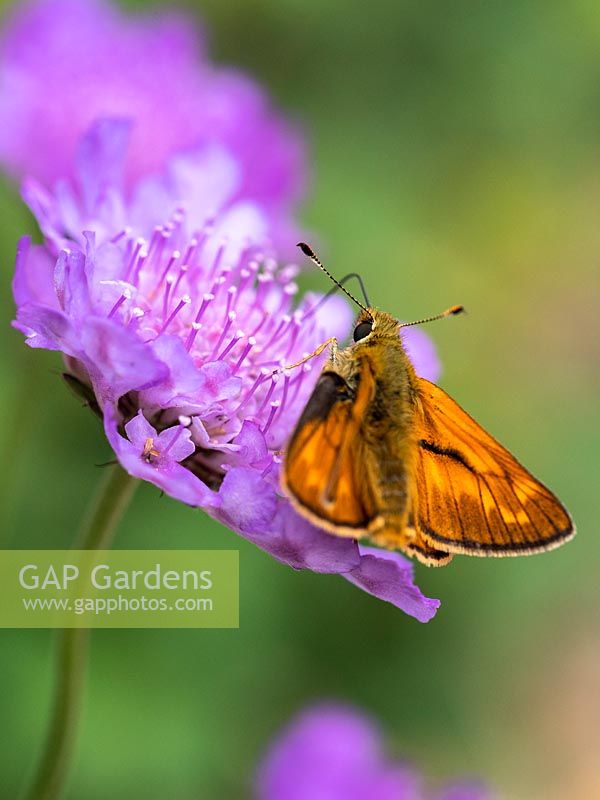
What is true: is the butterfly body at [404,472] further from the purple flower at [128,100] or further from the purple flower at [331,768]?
the purple flower at [128,100]

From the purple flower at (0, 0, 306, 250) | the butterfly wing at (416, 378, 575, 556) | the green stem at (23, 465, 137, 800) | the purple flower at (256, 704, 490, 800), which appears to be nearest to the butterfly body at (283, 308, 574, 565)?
the butterfly wing at (416, 378, 575, 556)

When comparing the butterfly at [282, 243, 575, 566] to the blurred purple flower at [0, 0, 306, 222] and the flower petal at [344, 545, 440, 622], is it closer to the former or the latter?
the flower petal at [344, 545, 440, 622]

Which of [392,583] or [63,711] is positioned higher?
[392,583]

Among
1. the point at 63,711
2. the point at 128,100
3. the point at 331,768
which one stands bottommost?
the point at 331,768

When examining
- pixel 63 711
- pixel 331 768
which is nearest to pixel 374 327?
pixel 63 711

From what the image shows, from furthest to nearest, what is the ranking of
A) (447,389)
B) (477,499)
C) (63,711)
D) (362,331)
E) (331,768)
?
(447,389), (331,768), (362,331), (63,711), (477,499)

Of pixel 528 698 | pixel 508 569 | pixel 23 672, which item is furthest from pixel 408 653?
pixel 23 672

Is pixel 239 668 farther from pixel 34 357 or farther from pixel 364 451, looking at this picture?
pixel 364 451

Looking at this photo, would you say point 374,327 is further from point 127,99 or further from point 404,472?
point 127,99

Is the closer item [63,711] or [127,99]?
[63,711]
